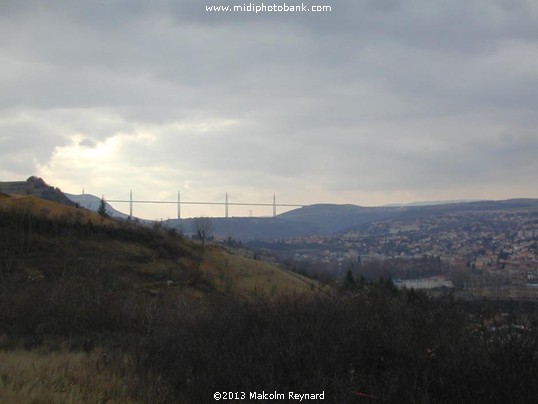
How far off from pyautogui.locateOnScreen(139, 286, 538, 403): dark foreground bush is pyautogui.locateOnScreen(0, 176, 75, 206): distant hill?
2428 inches

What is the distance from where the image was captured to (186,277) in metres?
33.1

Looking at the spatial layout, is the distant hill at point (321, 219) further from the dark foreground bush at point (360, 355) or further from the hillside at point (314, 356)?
the dark foreground bush at point (360, 355)

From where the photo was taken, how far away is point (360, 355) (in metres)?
5.60

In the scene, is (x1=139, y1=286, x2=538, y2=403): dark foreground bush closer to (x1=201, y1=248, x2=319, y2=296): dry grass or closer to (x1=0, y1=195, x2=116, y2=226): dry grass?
(x1=201, y1=248, x2=319, y2=296): dry grass

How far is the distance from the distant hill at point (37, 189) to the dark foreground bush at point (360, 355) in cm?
6166

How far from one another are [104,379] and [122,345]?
9.89 feet

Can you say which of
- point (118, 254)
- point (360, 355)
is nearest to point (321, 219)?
point (118, 254)

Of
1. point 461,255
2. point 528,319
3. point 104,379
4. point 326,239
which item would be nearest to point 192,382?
point 104,379

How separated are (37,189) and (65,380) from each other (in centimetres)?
6972

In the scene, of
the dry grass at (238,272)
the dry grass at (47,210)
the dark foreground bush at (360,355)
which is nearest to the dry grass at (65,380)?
the dark foreground bush at (360,355)

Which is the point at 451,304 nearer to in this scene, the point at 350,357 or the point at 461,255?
the point at 350,357

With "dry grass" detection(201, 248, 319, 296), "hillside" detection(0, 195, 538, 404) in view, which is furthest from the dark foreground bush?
"dry grass" detection(201, 248, 319, 296)

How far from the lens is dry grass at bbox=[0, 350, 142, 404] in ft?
15.9

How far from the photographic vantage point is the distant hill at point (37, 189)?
6506cm
